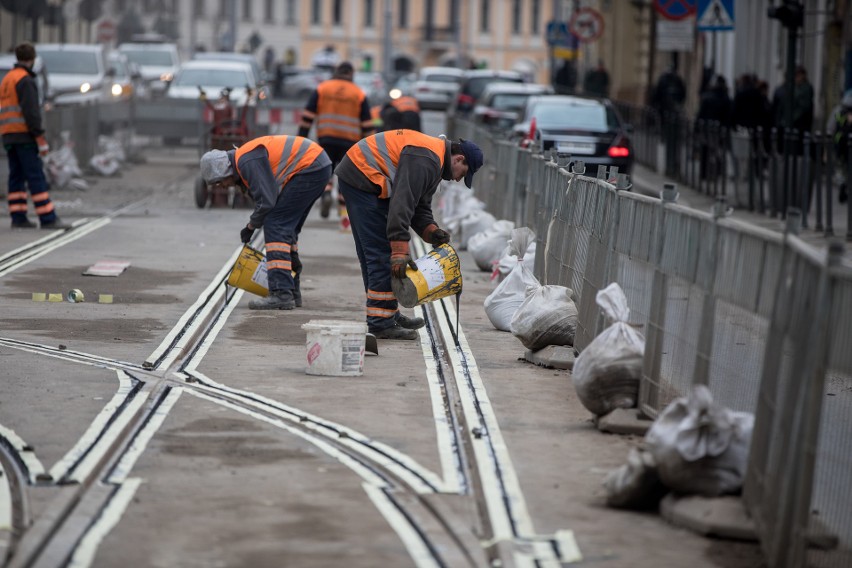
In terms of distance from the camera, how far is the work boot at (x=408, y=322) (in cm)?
1170

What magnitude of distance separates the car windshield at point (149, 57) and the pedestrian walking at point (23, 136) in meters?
28.7

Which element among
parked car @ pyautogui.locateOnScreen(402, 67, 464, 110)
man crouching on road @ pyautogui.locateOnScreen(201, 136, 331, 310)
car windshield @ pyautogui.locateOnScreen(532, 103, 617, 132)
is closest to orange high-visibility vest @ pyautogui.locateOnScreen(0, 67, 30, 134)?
man crouching on road @ pyautogui.locateOnScreen(201, 136, 331, 310)

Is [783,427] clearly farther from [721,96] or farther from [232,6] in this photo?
[232,6]

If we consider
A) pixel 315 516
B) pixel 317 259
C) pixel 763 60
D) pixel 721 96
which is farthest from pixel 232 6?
pixel 315 516

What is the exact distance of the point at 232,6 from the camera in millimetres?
72500

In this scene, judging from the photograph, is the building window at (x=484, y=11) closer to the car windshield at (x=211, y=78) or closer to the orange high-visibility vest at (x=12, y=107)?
the car windshield at (x=211, y=78)

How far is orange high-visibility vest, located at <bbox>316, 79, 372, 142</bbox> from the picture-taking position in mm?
19625

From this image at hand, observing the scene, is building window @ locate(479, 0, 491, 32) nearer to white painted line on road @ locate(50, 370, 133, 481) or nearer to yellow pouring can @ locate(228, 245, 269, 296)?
yellow pouring can @ locate(228, 245, 269, 296)

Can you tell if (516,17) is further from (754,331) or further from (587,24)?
(754,331)

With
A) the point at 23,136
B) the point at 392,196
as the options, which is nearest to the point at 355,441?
the point at 392,196

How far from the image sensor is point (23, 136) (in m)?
18.1

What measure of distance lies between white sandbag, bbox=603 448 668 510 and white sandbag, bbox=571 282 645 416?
1627 mm

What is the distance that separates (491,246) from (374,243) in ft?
16.7

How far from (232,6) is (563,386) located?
64256 millimetres
